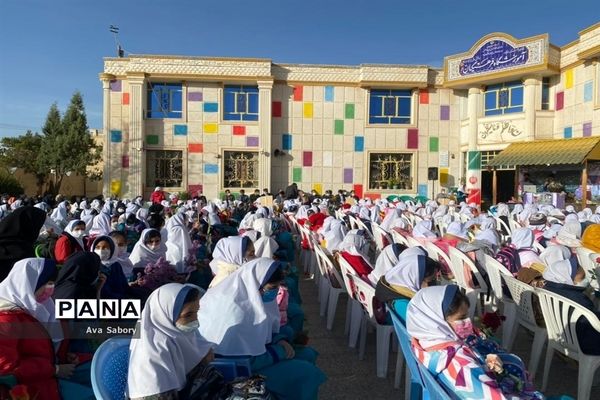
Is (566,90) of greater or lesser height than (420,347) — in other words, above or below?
above

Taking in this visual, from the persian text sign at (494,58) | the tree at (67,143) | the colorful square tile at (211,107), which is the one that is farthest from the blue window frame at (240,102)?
the tree at (67,143)

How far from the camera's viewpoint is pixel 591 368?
9.50ft

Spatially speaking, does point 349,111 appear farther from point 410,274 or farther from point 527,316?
point 410,274

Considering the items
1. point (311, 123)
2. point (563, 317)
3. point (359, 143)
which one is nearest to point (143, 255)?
point (563, 317)

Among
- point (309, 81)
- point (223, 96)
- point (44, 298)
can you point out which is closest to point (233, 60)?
point (223, 96)

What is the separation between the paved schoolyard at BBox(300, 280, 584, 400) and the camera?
332 centimetres

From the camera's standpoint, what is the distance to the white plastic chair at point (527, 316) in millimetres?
3443

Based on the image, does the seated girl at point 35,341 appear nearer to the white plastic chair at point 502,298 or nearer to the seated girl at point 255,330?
the seated girl at point 255,330

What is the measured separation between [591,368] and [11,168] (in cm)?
2915

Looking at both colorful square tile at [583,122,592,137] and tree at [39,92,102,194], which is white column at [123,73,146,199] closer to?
tree at [39,92,102,194]

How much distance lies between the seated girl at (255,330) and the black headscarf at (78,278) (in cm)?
108

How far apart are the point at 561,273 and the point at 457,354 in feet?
6.17

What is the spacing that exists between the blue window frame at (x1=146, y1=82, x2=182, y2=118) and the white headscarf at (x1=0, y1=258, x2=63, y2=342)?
56.4 feet

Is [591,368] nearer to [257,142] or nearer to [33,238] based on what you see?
[33,238]
